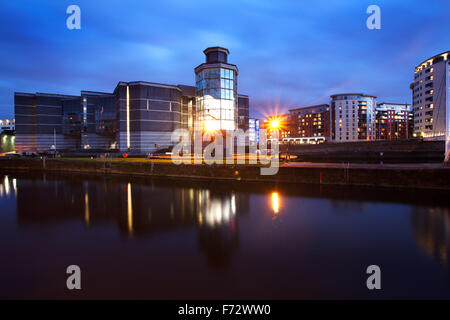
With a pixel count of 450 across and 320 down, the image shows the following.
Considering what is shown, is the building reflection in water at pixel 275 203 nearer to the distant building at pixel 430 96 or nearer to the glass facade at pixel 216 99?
the glass facade at pixel 216 99

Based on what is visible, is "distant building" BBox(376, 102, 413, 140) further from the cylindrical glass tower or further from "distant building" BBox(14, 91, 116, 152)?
"distant building" BBox(14, 91, 116, 152)

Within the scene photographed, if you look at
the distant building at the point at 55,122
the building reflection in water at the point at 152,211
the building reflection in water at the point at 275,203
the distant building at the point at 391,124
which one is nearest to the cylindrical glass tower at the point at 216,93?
the distant building at the point at 55,122

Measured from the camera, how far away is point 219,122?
5469 centimetres

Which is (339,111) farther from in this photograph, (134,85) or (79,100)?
(79,100)

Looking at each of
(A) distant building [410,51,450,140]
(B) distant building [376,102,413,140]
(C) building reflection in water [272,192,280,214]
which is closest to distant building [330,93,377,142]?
(B) distant building [376,102,413,140]

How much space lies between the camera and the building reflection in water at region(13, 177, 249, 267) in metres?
10.0

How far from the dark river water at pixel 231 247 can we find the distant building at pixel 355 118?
138315 millimetres

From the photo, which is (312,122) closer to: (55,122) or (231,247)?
(55,122)

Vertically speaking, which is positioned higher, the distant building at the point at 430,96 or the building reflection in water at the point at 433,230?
the distant building at the point at 430,96

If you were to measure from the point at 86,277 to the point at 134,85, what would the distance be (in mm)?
60009

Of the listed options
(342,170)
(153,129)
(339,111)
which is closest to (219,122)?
(153,129)

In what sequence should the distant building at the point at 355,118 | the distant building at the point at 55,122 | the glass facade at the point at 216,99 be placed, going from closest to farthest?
the glass facade at the point at 216,99
the distant building at the point at 55,122
the distant building at the point at 355,118

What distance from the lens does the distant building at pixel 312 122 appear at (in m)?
156
